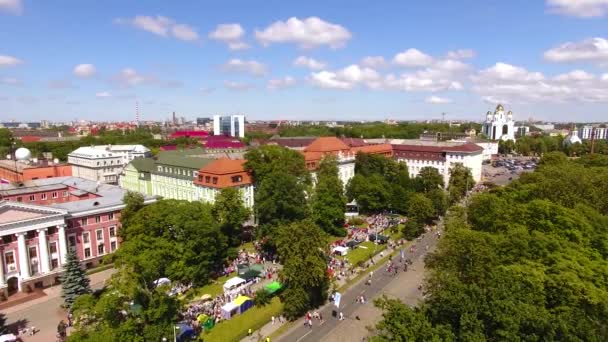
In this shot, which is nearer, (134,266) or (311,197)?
(134,266)

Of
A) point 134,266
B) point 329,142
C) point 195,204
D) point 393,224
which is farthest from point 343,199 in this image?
point 134,266

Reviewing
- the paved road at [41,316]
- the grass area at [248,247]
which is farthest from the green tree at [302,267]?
the paved road at [41,316]

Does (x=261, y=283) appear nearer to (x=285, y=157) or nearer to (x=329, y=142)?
(x=285, y=157)

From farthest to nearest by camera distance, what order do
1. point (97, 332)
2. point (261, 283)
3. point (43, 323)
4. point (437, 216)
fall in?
1. point (437, 216)
2. point (261, 283)
3. point (43, 323)
4. point (97, 332)

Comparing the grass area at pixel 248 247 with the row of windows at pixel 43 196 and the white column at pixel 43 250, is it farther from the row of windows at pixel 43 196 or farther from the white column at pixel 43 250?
the row of windows at pixel 43 196

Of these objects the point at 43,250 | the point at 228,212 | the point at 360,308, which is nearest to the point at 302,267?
the point at 360,308

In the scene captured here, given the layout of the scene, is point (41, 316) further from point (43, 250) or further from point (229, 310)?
point (229, 310)
